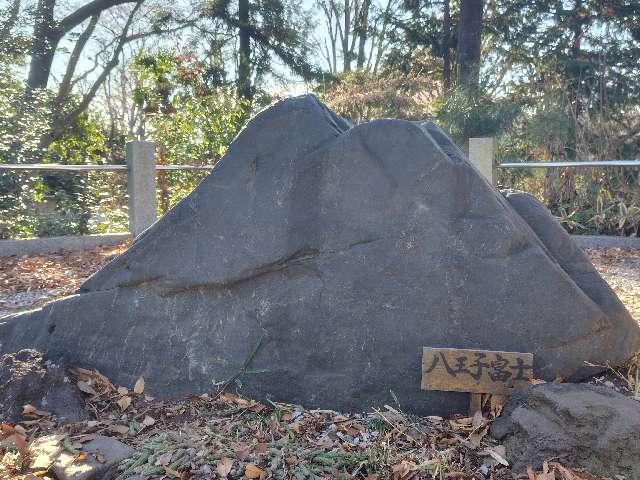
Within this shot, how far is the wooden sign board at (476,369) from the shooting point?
2.74 meters

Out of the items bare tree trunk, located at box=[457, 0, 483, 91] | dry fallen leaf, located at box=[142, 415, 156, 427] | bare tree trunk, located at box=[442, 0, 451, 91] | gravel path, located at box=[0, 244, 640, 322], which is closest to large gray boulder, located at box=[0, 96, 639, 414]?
dry fallen leaf, located at box=[142, 415, 156, 427]

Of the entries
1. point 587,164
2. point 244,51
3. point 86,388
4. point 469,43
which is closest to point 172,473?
point 86,388

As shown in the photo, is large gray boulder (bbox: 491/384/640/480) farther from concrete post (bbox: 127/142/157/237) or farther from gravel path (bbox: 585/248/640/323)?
concrete post (bbox: 127/142/157/237)

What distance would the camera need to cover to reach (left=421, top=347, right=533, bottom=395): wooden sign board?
2.74 metres

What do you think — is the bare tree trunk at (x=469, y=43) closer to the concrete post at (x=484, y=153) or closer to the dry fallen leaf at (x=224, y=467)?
the concrete post at (x=484, y=153)

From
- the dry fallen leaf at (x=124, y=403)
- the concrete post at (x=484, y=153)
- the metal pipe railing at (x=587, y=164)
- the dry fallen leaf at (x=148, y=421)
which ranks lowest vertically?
the dry fallen leaf at (x=148, y=421)

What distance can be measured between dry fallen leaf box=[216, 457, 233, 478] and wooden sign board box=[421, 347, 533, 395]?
89cm

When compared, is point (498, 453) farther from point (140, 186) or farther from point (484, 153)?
point (484, 153)

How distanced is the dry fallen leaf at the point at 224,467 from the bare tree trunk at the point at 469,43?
10.4 meters

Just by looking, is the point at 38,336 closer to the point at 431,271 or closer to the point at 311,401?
the point at 311,401

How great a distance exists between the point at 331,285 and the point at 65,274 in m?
4.02

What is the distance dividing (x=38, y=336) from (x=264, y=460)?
4.72ft

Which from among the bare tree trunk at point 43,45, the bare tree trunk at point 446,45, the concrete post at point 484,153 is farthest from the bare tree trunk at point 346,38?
the concrete post at point 484,153

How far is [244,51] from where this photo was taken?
1511 cm
